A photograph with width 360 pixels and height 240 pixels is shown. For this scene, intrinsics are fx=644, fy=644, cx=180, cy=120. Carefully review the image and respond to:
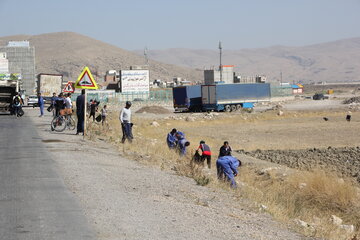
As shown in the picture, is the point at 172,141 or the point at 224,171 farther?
the point at 172,141

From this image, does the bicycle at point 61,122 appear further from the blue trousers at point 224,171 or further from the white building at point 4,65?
the white building at point 4,65

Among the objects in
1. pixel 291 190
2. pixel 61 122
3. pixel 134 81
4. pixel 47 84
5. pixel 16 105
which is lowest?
pixel 291 190

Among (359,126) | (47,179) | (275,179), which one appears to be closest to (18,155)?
(47,179)

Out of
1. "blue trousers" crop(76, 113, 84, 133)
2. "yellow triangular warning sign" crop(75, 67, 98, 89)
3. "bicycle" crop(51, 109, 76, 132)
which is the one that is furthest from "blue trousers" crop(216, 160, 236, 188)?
"bicycle" crop(51, 109, 76, 132)

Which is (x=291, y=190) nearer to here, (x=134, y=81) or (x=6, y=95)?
(x=6, y=95)

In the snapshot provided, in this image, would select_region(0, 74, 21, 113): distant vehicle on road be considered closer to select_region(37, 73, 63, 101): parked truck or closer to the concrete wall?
select_region(37, 73, 63, 101): parked truck

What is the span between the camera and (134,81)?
105625 millimetres

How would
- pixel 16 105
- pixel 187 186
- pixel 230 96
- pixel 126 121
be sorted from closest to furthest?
pixel 187 186, pixel 126 121, pixel 16 105, pixel 230 96

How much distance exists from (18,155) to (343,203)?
333 inches

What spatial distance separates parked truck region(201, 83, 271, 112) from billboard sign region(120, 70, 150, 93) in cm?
3694

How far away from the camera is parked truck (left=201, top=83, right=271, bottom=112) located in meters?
66.3

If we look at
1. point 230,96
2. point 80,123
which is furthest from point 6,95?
point 230,96

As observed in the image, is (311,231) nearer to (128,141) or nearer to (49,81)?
(128,141)

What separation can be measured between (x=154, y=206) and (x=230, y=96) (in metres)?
58.1
